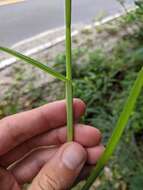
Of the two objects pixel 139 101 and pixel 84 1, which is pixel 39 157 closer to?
pixel 139 101

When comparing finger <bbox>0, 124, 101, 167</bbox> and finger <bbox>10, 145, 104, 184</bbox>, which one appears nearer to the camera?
finger <bbox>0, 124, 101, 167</bbox>

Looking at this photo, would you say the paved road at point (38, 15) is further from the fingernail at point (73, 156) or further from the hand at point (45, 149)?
the fingernail at point (73, 156)

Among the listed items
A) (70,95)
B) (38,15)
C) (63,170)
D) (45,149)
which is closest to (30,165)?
(45,149)

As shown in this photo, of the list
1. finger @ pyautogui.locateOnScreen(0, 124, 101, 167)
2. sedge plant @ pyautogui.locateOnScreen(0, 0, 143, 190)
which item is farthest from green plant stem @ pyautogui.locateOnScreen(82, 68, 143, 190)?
finger @ pyautogui.locateOnScreen(0, 124, 101, 167)

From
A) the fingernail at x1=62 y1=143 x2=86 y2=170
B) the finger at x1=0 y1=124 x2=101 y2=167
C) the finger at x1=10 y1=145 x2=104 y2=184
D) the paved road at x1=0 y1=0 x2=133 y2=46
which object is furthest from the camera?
the paved road at x1=0 y1=0 x2=133 y2=46

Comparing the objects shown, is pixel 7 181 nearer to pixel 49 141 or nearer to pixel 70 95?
pixel 49 141

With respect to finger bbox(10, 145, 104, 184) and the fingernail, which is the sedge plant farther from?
finger bbox(10, 145, 104, 184)

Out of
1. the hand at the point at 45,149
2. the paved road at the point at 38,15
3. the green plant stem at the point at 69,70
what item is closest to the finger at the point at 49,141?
the hand at the point at 45,149
